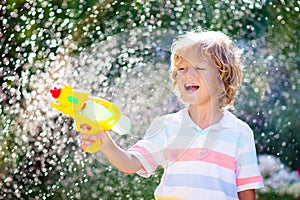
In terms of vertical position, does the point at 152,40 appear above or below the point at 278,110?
above

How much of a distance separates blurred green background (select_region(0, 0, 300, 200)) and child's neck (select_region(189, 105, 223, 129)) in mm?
853

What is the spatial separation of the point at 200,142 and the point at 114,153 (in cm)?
18

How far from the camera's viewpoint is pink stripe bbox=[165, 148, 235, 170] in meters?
1.39

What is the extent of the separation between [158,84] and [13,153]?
87 centimetres

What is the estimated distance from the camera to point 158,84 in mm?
1918

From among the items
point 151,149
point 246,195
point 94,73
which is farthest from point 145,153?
point 94,73

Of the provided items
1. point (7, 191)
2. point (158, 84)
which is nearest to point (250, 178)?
point (158, 84)

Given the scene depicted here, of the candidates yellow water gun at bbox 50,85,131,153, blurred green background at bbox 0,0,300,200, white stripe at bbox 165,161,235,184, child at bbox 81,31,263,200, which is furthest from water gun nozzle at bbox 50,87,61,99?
blurred green background at bbox 0,0,300,200

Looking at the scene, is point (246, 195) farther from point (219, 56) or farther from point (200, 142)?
point (219, 56)

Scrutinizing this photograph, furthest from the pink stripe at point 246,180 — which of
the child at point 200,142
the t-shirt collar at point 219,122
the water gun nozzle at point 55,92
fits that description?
the water gun nozzle at point 55,92

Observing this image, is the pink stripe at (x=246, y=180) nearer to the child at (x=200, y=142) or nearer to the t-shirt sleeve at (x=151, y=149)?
the child at (x=200, y=142)

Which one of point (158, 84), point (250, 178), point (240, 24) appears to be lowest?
point (240, 24)

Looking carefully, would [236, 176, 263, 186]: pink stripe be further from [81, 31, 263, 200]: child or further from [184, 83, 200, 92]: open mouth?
[184, 83, 200, 92]: open mouth

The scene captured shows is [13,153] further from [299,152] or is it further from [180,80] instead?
[180,80]
